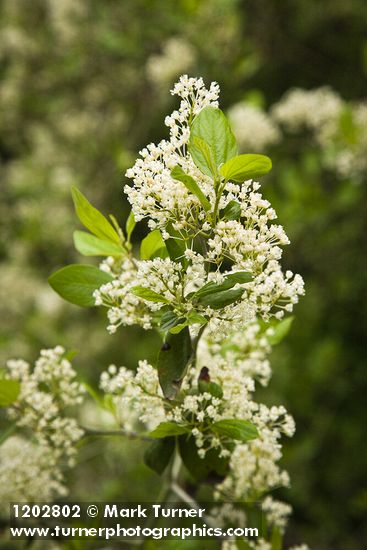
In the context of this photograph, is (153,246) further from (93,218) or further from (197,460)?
(197,460)

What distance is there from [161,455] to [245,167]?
21.6 inches

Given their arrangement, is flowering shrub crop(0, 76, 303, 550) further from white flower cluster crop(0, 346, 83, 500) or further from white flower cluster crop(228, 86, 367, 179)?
white flower cluster crop(228, 86, 367, 179)

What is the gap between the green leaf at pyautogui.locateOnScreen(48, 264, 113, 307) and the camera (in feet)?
3.49

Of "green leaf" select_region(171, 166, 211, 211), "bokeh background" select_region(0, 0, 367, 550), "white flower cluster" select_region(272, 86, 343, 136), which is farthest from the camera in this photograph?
"bokeh background" select_region(0, 0, 367, 550)

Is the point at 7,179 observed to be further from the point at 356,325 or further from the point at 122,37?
the point at 356,325

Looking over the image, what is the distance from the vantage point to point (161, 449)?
3.56 ft

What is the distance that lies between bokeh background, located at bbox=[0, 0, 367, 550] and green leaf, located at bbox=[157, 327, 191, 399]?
1655 mm

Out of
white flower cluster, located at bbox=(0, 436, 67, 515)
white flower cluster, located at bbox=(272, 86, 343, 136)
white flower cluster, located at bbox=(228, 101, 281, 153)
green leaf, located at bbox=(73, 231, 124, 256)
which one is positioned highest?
white flower cluster, located at bbox=(272, 86, 343, 136)

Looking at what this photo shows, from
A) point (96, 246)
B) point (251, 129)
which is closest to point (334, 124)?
point (251, 129)

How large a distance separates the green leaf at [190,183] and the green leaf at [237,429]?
36 cm

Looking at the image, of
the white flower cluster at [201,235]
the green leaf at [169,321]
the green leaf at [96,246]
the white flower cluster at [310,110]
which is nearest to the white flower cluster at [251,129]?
the white flower cluster at [310,110]

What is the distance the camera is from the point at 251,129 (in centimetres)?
255

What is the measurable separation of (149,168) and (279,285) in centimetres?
26

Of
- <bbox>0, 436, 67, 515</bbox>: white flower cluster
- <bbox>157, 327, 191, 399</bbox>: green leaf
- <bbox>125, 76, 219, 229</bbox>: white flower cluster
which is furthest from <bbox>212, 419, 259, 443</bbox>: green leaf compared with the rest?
<bbox>0, 436, 67, 515</bbox>: white flower cluster
